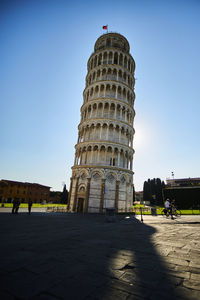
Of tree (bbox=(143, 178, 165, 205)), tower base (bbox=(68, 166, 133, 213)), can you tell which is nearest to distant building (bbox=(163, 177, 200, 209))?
tower base (bbox=(68, 166, 133, 213))

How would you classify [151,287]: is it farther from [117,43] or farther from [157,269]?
[117,43]

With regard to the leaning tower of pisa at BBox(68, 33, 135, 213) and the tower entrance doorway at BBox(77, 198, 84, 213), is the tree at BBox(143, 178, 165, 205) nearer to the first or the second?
the leaning tower of pisa at BBox(68, 33, 135, 213)

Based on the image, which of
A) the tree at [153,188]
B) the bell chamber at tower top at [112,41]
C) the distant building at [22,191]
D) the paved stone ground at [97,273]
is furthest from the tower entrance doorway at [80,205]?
the distant building at [22,191]

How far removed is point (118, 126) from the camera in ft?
103

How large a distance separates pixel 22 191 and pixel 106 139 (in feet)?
216

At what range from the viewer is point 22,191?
7656cm

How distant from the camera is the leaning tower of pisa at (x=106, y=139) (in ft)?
91.5

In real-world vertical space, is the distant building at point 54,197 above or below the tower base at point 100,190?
below

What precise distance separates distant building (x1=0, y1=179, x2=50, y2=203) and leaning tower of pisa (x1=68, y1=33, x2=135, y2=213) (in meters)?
56.6

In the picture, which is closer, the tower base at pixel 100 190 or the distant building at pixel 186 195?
the tower base at pixel 100 190

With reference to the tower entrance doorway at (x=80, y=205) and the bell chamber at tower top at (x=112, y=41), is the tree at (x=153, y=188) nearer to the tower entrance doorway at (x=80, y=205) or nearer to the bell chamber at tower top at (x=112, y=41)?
the tower entrance doorway at (x=80, y=205)

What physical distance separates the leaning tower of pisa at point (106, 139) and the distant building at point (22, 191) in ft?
186

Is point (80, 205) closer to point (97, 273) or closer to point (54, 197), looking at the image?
point (97, 273)

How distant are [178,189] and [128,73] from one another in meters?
33.4
